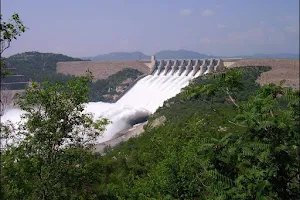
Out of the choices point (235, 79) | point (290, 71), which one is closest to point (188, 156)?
point (235, 79)

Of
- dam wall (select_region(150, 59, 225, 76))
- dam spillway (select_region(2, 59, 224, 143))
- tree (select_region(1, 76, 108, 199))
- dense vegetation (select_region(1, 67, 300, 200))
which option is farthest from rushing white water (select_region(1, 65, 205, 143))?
tree (select_region(1, 76, 108, 199))

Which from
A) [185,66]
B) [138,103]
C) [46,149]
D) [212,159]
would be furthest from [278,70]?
[212,159]

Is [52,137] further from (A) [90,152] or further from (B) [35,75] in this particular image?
(B) [35,75]

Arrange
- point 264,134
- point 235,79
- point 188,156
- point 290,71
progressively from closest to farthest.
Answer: point 264,134 < point 235,79 < point 188,156 < point 290,71

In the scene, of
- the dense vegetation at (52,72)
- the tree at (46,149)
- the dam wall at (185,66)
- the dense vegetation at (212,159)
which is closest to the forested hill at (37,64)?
the dense vegetation at (52,72)

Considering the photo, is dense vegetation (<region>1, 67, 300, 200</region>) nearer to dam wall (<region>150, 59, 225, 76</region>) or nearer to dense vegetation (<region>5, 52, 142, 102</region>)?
dam wall (<region>150, 59, 225, 76</region>)
